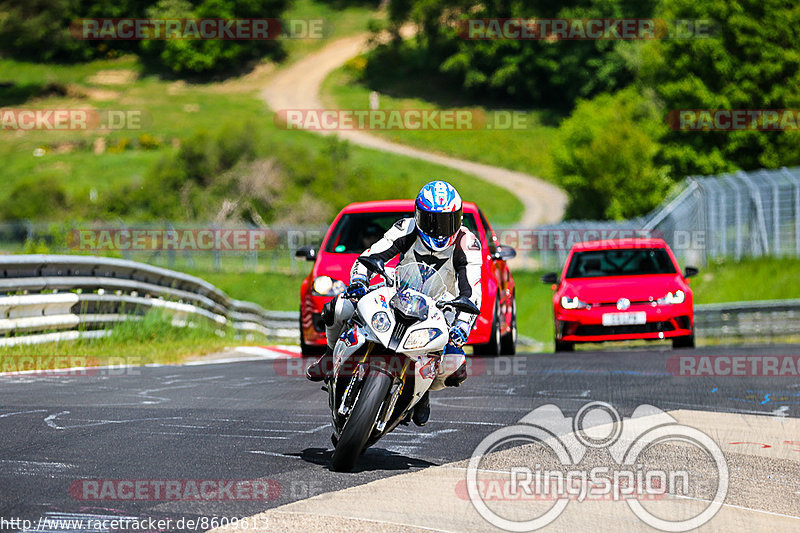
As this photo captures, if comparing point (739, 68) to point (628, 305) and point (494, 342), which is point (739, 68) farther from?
point (494, 342)

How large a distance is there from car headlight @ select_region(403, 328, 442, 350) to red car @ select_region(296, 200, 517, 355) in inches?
254

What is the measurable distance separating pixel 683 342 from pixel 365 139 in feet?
230

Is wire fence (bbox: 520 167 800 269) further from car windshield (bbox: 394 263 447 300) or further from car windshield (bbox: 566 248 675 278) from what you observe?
car windshield (bbox: 394 263 447 300)

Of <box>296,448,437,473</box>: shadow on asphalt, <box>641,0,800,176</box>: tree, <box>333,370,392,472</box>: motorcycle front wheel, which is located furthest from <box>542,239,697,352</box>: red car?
<box>641,0,800,176</box>: tree

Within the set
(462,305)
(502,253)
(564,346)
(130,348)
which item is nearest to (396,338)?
(462,305)

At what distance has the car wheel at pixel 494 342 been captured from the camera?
1431 cm

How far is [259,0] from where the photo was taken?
103 meters

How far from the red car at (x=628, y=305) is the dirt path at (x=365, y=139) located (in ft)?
144

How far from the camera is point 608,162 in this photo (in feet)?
210

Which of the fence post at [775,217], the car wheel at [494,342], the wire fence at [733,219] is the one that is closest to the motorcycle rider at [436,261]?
the car wheel at [494,342]

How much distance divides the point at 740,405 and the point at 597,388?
4.75ft

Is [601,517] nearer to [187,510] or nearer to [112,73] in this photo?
[187,510]

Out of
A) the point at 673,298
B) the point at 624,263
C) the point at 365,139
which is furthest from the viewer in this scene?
the point at 365,139

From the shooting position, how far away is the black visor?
295 inches
